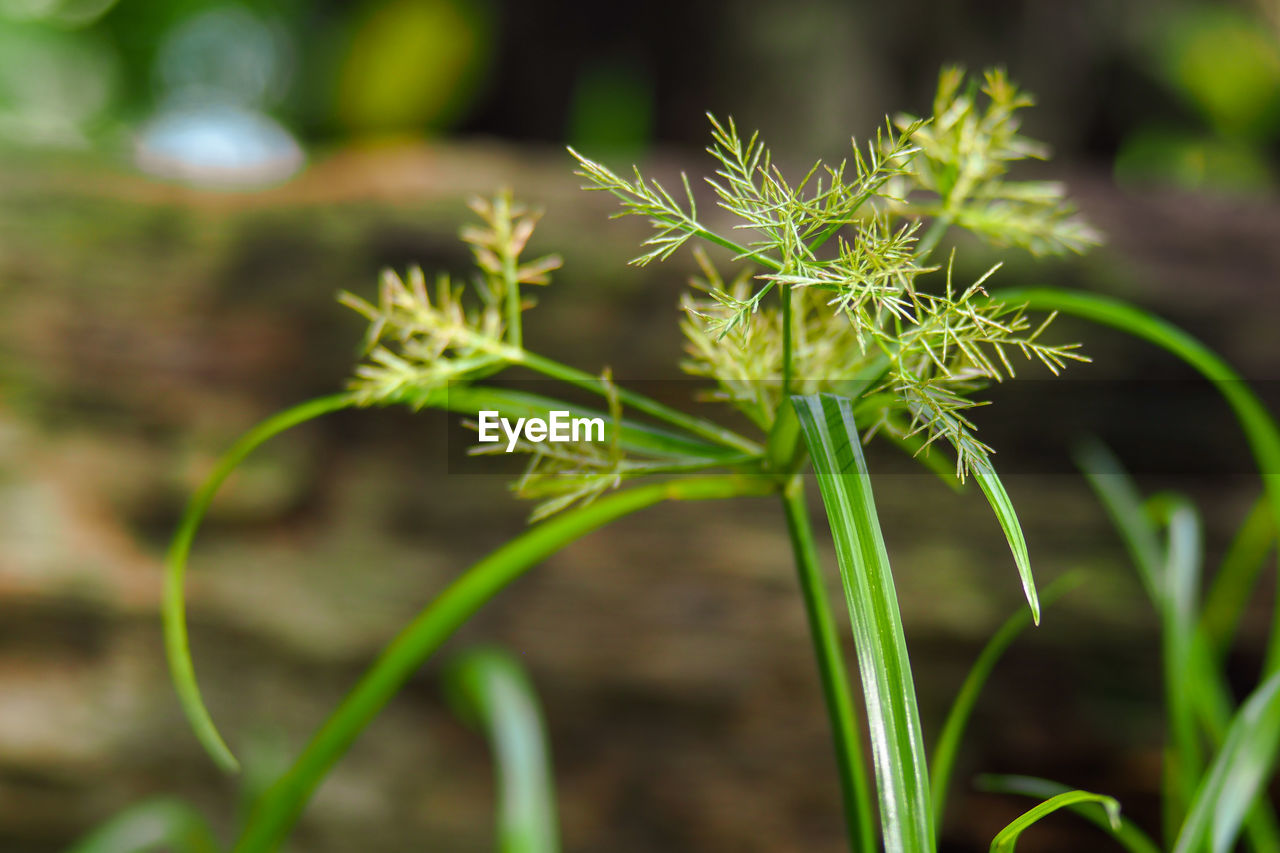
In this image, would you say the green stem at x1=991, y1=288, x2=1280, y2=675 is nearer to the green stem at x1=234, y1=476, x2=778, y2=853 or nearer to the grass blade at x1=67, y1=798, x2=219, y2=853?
the green stem at x1=234, y1=476, x2=778, y2=853

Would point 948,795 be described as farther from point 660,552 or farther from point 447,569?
point 447,569

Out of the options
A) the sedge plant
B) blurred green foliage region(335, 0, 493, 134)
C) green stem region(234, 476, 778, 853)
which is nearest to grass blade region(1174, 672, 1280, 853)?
the sedge plant

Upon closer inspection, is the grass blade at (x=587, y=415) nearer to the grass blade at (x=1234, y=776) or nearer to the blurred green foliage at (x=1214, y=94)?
the grass blade at (x=1234, y=776)

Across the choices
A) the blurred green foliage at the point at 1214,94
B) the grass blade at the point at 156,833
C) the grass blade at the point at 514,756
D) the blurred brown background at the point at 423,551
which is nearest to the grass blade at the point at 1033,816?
the grass blade at the point at 514,756

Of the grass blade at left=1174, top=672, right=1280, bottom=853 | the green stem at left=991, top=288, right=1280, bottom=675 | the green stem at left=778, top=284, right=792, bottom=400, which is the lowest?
the grass blade at left=1174, top=672, right=1280, bottom=853

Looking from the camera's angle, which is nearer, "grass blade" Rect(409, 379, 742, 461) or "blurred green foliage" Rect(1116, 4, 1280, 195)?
"grass blade" Rect(409, 379, 742, 461)

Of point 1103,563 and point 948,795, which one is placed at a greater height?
point 1103,563

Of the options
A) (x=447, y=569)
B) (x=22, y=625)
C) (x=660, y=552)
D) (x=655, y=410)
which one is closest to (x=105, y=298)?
(x=22, y=625)

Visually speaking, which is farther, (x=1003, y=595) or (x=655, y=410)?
(x=1003, y=595)
